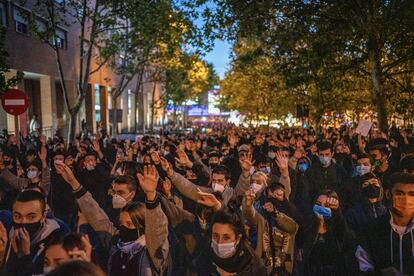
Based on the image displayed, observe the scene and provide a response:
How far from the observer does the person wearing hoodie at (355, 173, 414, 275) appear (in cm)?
383

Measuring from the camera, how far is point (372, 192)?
18.5 ft

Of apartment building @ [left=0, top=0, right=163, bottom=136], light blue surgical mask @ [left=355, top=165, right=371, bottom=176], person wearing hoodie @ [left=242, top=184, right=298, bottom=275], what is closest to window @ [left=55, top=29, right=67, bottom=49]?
apartment building @ [left=0, top=0, right=163, bottom=136]

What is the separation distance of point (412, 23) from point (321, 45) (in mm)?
2844

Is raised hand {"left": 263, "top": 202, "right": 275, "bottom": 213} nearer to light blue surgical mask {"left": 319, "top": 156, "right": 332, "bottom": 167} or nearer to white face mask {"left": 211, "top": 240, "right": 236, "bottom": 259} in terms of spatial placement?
white face mask {"left": 211, "top": 240, "right": 236, "bottom": 259}

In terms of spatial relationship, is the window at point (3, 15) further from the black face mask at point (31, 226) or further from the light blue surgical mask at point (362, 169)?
the black face mask at point (31, 226)

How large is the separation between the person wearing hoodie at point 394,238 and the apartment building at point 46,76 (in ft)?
52.1

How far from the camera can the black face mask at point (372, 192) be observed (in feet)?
18.4

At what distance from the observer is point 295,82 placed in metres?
18.3

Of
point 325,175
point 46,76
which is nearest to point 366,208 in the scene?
point 325,175

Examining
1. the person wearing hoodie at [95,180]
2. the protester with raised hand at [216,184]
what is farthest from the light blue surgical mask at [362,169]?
the person wearing hoodie at [95,180]

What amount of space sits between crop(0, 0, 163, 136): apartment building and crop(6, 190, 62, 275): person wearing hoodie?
1452 cm

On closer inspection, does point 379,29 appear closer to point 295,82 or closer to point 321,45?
point 321,45

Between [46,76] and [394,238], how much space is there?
25750 millimetres

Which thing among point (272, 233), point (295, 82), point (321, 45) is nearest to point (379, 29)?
point (321, 45)
